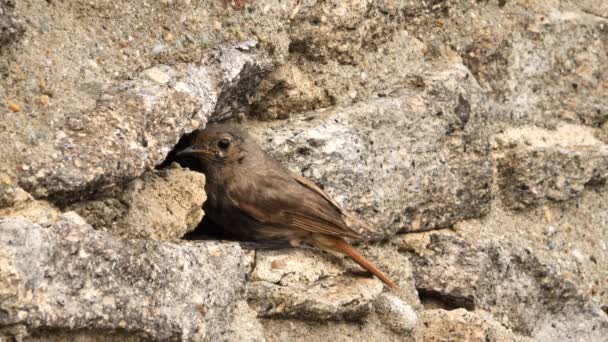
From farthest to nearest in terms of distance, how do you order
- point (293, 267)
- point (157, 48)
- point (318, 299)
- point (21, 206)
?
point (293, 267), point (318, 299), point (157, 48), point (21, 206)

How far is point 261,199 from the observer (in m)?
5.01

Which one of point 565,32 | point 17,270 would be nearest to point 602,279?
point 565,32

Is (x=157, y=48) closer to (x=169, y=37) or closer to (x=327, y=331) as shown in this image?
(x=169, y=37)

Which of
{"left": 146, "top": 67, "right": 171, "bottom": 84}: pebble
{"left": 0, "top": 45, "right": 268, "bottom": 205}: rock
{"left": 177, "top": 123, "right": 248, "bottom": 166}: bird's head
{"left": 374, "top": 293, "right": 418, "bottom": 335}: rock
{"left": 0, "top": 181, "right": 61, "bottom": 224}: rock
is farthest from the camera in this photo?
{"left": 177, "top": 123, "right": 248, "bottom": 166}: bird's head

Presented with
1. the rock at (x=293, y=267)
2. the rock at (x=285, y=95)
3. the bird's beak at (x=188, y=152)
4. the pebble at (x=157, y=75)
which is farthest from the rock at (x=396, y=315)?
the pebble at (x=157, y=75)

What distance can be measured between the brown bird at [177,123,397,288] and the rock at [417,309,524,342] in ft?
0.82

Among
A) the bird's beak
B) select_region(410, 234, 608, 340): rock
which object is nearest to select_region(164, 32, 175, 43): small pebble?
the bird's beak

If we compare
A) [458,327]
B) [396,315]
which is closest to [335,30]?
[396,315]

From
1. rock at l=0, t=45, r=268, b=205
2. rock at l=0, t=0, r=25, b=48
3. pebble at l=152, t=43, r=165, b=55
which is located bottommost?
rock at l=0, t=45, r=268, b=205

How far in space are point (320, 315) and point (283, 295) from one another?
19 cm

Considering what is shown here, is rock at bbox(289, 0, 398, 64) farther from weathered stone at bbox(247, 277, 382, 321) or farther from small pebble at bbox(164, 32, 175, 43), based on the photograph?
weathered stone at bbox(247, 277, 382, 321)

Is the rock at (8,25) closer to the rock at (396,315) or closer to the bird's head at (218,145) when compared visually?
the bird's head at (218,145)

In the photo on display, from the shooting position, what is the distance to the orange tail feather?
14.7ft

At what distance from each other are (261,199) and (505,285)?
3.96ft
